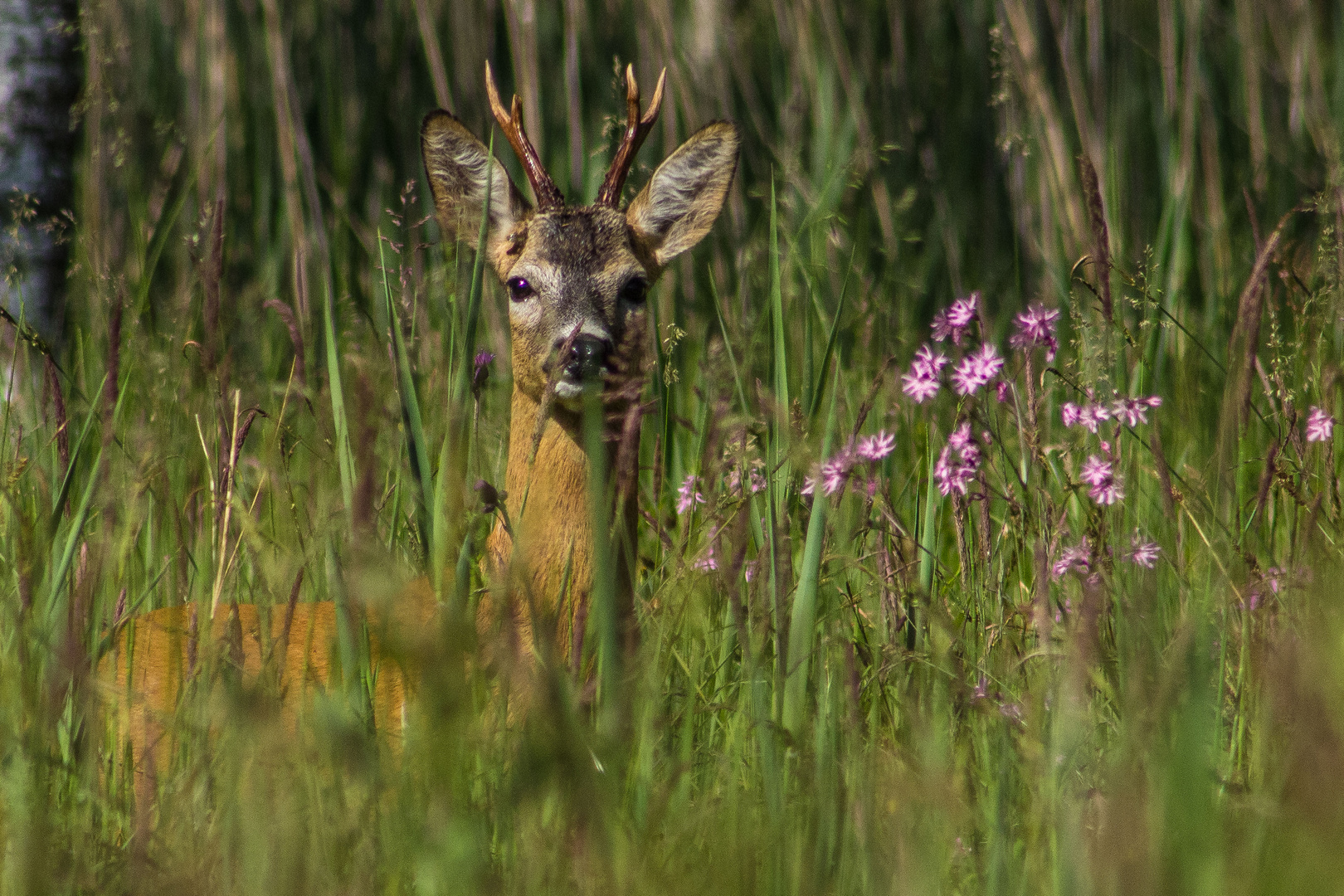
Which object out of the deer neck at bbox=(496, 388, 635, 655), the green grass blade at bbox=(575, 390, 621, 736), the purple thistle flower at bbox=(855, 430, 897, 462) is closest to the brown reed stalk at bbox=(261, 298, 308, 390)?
the deer neck at bbox=(496, 388, 635, 655)

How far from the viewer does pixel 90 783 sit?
1519mm

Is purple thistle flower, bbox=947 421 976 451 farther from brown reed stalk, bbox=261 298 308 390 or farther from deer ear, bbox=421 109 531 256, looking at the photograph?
deer ear, bbox=421 109 531 256

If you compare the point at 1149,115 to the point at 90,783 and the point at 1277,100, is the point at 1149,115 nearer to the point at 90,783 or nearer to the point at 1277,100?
the point at 1277,100

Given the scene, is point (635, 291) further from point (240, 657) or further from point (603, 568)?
point (603, 568)

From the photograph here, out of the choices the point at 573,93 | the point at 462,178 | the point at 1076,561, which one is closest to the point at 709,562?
the point at 1076,561

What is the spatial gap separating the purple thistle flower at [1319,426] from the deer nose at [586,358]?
1198 millimetres

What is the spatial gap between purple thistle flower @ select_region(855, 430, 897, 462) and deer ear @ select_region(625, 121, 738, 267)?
1.23 m

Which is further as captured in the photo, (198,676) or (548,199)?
(548,199)

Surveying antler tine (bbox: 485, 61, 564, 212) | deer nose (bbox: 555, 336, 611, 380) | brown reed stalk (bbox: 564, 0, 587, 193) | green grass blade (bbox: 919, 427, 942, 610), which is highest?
brown reed stalk (bbox: 564, 0, 587, 193)

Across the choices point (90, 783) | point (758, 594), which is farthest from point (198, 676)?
point (758, 594)

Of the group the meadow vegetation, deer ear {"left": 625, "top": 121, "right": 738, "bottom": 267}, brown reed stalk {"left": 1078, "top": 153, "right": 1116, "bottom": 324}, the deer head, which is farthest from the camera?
deer ear {"left": 625, "top": 121, "right": 738, "bottom": 267}

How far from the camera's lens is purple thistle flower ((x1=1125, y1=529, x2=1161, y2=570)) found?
1950mm

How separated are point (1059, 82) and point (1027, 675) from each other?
4399 mm

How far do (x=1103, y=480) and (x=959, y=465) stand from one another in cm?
22
